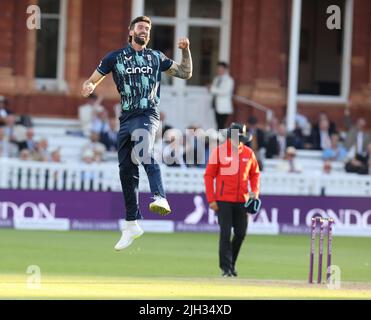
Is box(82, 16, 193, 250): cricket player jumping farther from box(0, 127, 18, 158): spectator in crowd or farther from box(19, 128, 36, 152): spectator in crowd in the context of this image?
box(19, 128, 36, 152): spectator in crowd

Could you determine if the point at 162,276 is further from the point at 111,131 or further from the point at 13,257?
the point at 111,131

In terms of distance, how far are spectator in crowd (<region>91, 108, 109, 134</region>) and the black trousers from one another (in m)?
10.2

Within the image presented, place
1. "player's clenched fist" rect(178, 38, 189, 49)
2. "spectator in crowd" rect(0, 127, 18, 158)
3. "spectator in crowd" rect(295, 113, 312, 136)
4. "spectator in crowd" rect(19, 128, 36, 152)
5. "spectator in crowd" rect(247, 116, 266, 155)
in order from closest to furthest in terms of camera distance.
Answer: "player's clenched fist" rect(178, 38, 189, 49) < "spectator in crowd" rect(0, 127, 18, 158) < "spectator in crowd" rect(19, 128, 36, 152) < "spectator in crowd" rect(247, 116, 266, 155) < "spectator in crowd" rect(295, 113, 312, 136)

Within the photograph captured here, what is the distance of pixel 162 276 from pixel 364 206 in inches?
349

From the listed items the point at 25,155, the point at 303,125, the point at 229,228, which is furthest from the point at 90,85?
the point at 303,125

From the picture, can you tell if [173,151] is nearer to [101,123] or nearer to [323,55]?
[101,123]

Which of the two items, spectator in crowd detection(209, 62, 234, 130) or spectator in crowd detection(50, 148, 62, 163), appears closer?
spectator in crowd detection(50, 148, 62, 163)

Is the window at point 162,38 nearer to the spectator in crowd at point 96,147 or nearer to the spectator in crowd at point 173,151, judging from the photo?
the spectator in crowd at point 96,147

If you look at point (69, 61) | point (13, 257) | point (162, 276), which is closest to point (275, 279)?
point (162, 276)

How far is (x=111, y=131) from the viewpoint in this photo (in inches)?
1106

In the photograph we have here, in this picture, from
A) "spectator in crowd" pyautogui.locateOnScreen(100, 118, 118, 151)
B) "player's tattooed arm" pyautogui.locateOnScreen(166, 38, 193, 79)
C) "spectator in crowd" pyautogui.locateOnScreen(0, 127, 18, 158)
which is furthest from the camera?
"spectator in crowd" pyautogui.locateOnScreen(100, 118, 118, 151)

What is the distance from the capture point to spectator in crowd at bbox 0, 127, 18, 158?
26.6 meters

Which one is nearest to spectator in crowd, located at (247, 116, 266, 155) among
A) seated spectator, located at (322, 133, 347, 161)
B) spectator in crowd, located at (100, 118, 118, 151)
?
seated spectator, located at (322, 133, 347, 161)

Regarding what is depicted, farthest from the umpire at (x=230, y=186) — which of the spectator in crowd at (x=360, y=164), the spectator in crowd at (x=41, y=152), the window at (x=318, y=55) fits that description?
the window at (x=318, y=55)
